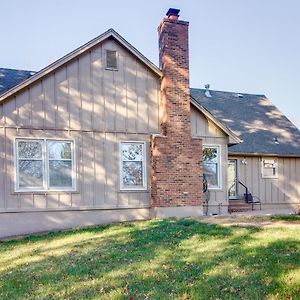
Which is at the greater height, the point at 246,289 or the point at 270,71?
the point at 270,71

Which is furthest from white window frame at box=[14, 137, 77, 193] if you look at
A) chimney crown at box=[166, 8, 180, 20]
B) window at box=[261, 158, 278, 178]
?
window at box=[261, 158, 278, 178]

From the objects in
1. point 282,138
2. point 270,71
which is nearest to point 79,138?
point 282,138

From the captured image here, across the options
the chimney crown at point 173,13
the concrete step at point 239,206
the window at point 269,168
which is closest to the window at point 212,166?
the concrete step at point 239,206

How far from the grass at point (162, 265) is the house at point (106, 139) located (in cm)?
246

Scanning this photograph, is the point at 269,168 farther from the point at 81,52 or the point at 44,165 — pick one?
the point at 44,165

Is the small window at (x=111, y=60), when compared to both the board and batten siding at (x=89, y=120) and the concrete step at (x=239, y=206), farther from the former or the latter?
the concrete step at (x=239, y=206)

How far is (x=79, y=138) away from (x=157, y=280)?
689cm

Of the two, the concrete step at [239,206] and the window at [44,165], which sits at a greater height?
the window at [44,165]

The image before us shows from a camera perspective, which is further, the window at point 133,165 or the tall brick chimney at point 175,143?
the window at point 133,165

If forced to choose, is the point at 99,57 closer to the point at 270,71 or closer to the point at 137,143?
the point at 137,143

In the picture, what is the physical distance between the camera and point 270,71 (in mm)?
26859

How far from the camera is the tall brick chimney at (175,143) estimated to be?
12.6 metres

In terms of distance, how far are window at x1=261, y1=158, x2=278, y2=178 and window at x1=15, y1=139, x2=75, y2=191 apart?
29.1ft

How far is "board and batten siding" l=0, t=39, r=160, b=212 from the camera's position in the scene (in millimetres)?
11812
